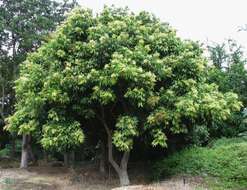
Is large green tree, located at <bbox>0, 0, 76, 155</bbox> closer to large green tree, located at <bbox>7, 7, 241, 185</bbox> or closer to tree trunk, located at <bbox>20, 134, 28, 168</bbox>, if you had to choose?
tree trunk, located at <bbox>20, 134, 28, 168</bbox>

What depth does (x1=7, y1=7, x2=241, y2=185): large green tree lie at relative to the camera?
11.6 meters

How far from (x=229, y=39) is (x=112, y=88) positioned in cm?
1238

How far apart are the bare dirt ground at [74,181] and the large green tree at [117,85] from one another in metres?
1.35

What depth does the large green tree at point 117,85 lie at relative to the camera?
11.6 m

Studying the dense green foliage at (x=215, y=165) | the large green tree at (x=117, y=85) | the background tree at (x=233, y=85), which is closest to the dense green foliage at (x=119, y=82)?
the large green tree at (x=117, y=85)

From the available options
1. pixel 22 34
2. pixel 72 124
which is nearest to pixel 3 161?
pixel 22 34

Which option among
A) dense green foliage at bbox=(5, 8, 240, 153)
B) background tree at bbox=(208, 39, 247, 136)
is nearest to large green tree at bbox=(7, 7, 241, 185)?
dense green foliage at bbox=(5, 8, 240, 153)

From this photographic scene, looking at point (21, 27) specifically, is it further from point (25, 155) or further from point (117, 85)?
point (117, 85)

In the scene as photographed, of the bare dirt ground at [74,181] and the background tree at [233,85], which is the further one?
the background tree at [233,85]

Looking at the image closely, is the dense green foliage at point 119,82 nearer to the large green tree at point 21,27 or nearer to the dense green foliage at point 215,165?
the dense green foliage at point 215,165

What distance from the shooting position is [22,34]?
20.8m

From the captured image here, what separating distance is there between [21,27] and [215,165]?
14077mm

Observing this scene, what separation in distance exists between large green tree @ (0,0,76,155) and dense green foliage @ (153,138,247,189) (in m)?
10.8

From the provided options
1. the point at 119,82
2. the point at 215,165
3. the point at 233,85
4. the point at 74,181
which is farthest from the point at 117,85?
the point at 233,85
